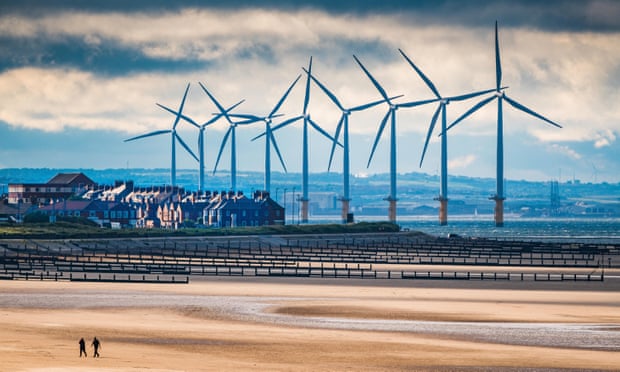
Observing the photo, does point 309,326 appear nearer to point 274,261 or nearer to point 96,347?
point 96,347

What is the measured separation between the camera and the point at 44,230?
178 meters

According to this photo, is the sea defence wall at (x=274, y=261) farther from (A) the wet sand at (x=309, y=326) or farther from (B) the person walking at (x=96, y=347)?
(B) the person walking at (x=96, y=347)

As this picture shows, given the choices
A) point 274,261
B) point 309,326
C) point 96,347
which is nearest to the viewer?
point 96,347

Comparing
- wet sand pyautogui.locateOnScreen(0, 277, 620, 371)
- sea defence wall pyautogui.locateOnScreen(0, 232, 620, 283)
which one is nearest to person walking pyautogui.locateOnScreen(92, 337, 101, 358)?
wet sand pyautogui.locateOnScreen(0, 277, 620, 371)

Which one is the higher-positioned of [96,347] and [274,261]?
[274,261]

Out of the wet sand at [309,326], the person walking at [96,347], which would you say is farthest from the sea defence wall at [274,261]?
the person walking at [96,347]

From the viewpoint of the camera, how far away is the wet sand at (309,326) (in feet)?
207

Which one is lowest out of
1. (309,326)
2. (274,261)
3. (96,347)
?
(309,326)

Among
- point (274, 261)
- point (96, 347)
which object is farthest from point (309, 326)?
point (274, 261)

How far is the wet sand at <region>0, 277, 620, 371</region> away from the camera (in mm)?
63000

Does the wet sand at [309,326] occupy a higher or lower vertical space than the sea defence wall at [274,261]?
lower

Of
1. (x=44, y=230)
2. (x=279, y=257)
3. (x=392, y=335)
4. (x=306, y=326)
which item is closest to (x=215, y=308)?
(x=306, y=326)

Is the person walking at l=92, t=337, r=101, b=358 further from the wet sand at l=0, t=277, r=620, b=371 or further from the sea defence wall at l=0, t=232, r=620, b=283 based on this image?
the sea defence wall at l=0, t=232, r=620, b=283

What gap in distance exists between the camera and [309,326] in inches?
3039
